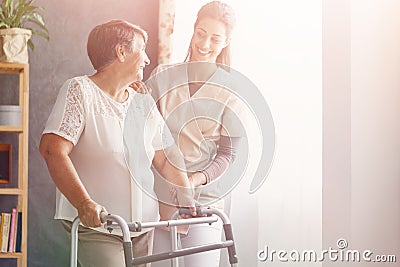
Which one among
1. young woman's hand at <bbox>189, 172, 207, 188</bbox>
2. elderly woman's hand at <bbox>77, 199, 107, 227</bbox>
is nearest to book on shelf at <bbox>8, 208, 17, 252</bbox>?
elderly woman's hand at <bbox>77, 199, 107, 227</bbox>

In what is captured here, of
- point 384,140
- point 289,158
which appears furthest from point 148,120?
point 384,140

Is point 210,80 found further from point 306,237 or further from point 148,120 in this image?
point 306,237

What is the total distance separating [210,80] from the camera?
11.9 feet

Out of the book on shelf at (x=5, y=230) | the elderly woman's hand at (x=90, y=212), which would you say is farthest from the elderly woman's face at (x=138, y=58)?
the book on shelf at (x=5, y=230)

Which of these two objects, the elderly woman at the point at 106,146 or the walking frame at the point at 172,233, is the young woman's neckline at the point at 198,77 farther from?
the walking frame at the point at 172,233

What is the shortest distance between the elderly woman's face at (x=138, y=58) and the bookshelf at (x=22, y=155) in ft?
1.38

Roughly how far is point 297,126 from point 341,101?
0.25 meters

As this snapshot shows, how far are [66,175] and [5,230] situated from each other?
320 millimetres

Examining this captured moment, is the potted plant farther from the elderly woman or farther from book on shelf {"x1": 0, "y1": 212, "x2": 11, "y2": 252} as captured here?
book on shelf {"x1": 0, "y1": 212, "x2": 11, "y2": 252}

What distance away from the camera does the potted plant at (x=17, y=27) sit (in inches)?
132

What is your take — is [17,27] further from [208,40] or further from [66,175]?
[208,40]

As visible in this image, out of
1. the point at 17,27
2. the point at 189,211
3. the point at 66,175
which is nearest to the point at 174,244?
the point at 189,211

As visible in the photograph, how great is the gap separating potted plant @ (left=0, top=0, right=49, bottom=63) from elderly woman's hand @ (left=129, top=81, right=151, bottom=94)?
17.0 inches

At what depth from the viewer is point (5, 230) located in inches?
132
